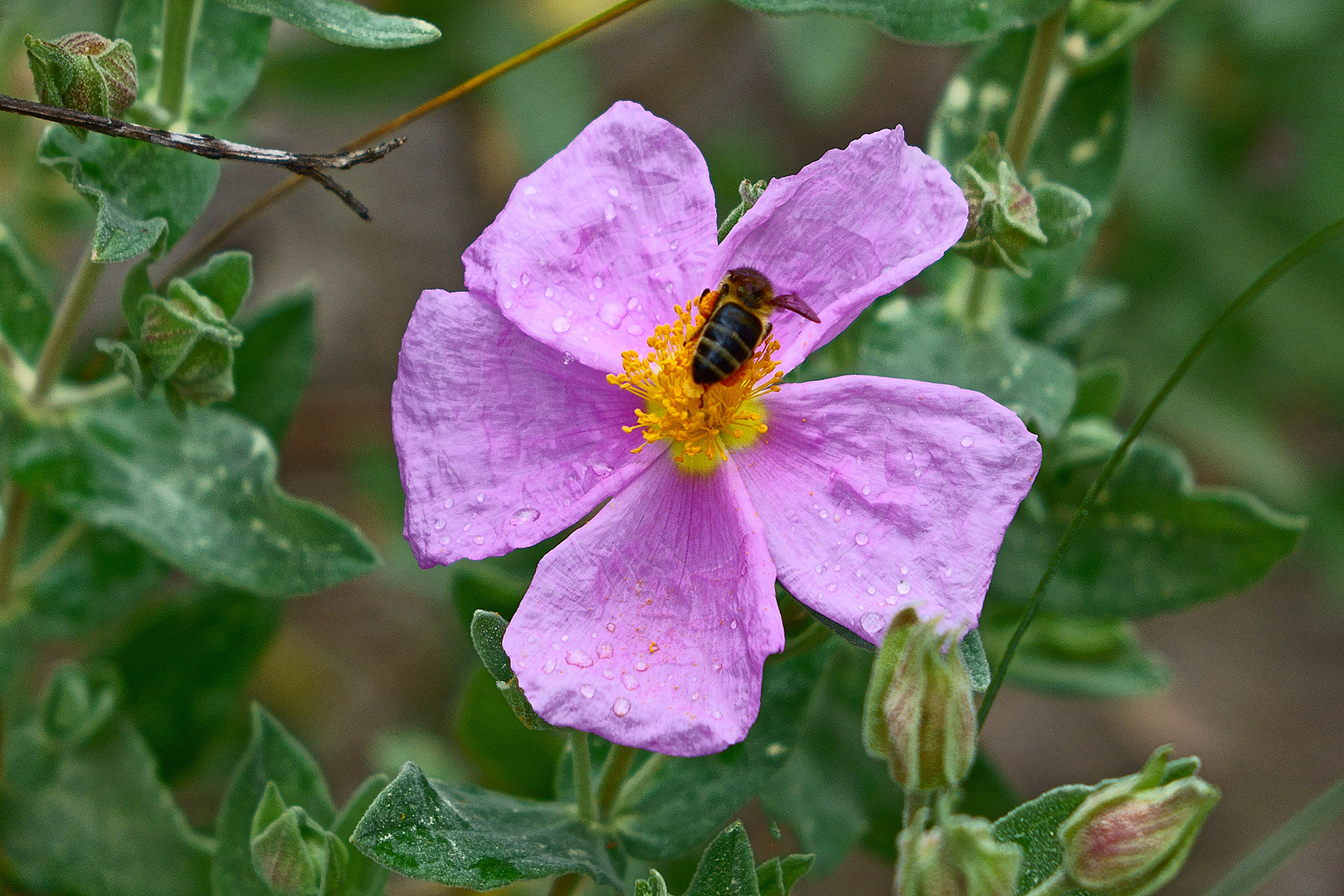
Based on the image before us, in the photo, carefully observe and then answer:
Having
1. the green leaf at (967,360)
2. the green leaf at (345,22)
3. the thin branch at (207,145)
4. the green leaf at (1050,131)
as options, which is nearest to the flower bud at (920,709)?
the green leaf at (967,360)

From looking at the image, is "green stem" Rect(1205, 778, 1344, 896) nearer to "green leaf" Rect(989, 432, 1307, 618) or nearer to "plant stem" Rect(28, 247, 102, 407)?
"green leaf" Rect(989, 432, 1307, 618)

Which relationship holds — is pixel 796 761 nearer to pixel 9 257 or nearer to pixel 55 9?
pixel 9 257

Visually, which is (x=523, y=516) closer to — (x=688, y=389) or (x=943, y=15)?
(x=688, y=389)

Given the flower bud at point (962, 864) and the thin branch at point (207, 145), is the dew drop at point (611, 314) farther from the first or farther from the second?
the flower bud at point (962, 864)

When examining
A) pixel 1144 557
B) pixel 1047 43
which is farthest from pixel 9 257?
pixel 1144 557

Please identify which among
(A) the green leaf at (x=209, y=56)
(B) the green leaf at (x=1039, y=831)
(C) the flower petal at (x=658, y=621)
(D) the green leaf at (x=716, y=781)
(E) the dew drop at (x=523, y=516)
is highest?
(A) the green leaf at (x=209, y=56)

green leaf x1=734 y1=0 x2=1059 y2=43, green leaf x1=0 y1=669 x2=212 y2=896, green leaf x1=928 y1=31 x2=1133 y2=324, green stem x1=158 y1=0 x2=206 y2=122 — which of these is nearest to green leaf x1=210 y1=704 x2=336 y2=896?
green leaf x1=0 y1=669 x2=212 y2=896

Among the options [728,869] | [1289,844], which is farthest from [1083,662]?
[728,869]
